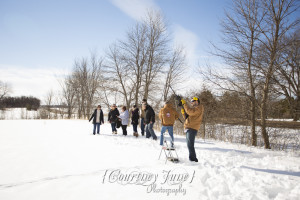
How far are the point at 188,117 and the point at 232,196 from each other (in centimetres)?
237

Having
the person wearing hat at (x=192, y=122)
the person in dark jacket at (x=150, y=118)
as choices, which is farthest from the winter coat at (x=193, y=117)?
the person in dark jacket at (x=150, y=118)

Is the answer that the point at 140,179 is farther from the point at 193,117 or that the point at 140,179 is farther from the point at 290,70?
the point at 290,70

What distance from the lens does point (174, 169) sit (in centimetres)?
383

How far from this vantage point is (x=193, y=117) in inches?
181

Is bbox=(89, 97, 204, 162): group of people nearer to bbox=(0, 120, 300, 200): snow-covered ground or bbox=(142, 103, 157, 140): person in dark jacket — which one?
bbox=(142, 103, 157, 140): person in dark jacket

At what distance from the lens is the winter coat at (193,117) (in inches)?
176

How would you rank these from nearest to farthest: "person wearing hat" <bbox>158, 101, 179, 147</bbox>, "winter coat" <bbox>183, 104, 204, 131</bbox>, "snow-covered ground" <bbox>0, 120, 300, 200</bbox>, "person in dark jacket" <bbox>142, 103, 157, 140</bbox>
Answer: "snow-covered ground" <bbox>0, 120, 300, 200</bbox>
"winter coat" <bbox>183, 104, 204, 131</bbox>
"person wearing hat" <bbox>158, 101, 179, 147</bbox>
"person in dark jacket" <bbox>142, 103, 157, 140</bbox>

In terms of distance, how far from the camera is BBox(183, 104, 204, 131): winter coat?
4.48 meters

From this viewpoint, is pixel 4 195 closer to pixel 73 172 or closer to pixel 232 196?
pixel 73 172

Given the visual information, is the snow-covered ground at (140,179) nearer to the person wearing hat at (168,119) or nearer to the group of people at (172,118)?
the group of people at (172,118)

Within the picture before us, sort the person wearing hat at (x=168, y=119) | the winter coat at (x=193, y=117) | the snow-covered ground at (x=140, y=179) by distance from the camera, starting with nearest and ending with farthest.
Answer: the snow-covered ground at (x=140, y=179) < the winter coat at (x=193, y=117) < the person wearing hat at (x=168, y=119)

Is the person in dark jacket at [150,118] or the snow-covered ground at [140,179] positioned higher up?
the person in dark jacket at [150,118]

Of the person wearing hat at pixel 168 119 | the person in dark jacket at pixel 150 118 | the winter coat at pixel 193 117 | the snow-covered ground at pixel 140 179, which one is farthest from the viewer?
the person in dark jacket at pixel 150 118

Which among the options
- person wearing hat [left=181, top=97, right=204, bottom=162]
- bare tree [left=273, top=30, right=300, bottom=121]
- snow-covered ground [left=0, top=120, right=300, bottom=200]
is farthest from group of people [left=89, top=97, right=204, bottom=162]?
bare tree [left=273, top=30, right=300, bottom=121]
